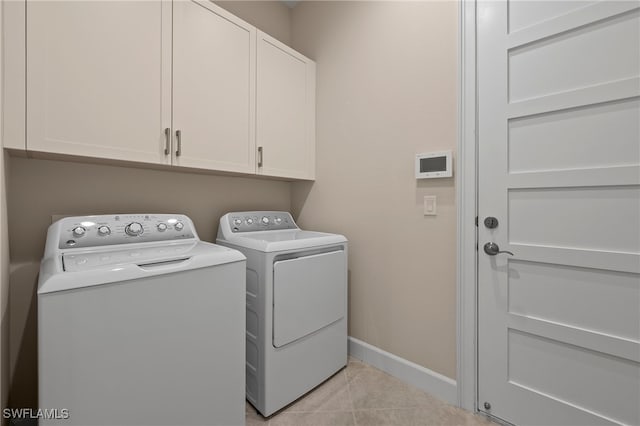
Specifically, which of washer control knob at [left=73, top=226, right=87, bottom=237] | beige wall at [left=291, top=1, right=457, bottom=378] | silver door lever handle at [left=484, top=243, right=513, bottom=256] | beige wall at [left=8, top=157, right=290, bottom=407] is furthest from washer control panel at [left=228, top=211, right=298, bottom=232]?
silver door lever handle at [left=484, top=243, right=513, bottom=256]

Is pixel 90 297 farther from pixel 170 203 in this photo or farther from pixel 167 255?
pixel 170 203

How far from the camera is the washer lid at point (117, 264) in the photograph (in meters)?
0.92

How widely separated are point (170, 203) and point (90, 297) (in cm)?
95

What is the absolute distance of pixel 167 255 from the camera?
1.20 metres

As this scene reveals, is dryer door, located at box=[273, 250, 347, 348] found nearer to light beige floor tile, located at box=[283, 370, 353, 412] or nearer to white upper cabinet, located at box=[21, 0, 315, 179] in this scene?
light beige floor tile, located at box=[283, 370, 353, 412]

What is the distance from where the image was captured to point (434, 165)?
1649 mm

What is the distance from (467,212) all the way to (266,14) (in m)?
2.15

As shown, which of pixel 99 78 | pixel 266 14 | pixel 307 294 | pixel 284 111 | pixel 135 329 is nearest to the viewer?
pixel 135 329

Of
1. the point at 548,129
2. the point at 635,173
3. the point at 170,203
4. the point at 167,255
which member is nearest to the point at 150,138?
the point at 170,203

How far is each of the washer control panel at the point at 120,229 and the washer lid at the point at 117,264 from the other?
81 mm

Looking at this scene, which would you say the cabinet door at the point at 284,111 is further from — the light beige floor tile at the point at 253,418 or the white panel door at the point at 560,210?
the light beige floor tile at the point at 253,418

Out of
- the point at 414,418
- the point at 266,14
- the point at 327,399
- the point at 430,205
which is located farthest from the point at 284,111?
the point at 414,418

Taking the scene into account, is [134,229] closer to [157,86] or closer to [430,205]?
[157,86]

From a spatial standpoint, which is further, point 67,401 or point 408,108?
point 408,108
